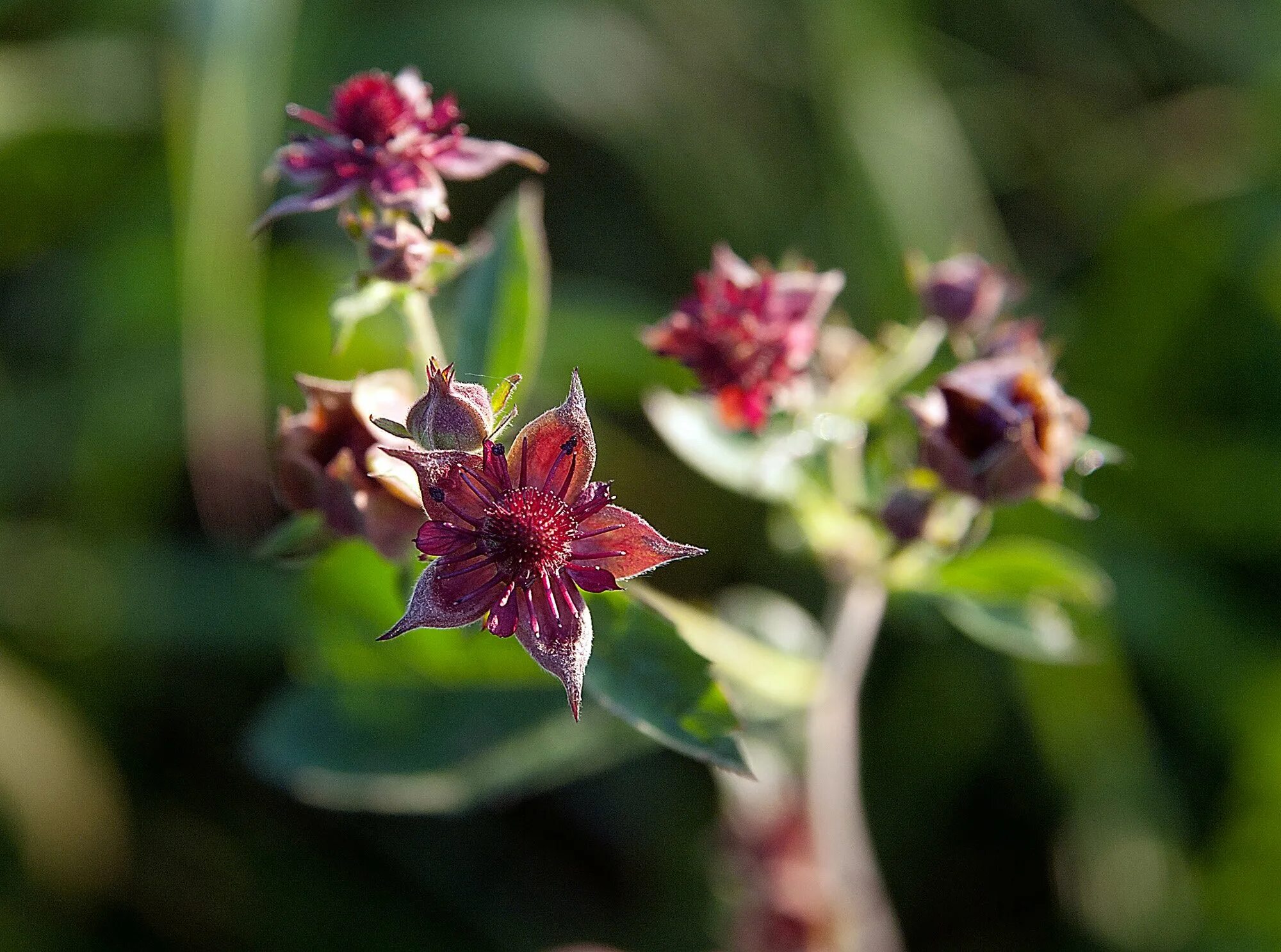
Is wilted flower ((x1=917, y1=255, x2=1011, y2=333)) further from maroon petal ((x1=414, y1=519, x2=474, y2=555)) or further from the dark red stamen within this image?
maroon petal ((x1=414, y1=519, x2=474, y2=555))

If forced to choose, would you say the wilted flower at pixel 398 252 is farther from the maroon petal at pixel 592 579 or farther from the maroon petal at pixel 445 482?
the maroon petal at pixel 592 579

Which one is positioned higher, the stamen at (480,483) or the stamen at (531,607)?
the stamen at (480,483)

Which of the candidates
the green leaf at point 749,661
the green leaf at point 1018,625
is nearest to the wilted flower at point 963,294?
the green leaf at point 1018,625

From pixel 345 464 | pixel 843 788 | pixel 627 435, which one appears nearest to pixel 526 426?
pixel 345 464

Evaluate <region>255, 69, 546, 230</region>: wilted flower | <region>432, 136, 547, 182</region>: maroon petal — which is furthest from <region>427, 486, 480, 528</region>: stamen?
<region>432, 136, 547, 182</region>: maroon petal

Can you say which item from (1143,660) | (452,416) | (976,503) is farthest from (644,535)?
(1143,660)

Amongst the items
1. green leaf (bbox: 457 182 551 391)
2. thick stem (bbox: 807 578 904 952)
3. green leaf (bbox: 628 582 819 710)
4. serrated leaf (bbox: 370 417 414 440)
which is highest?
serrated leaf (bbox: 370 417 414 440)
